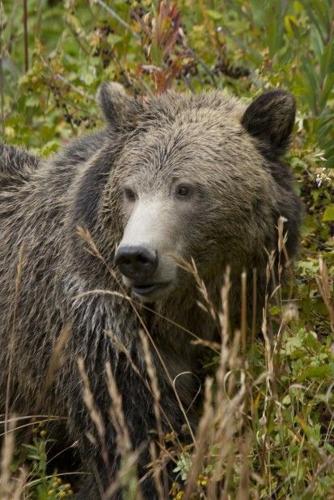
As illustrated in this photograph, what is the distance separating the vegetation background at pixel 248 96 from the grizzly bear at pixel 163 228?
254mm

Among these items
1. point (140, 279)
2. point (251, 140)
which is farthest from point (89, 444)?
point (251, 140)

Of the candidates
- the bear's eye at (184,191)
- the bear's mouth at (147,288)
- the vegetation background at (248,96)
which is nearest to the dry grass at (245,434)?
the vegetation background at (248,96)

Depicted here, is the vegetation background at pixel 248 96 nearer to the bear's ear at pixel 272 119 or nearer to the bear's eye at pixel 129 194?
the bear's ear at pixel 272 119

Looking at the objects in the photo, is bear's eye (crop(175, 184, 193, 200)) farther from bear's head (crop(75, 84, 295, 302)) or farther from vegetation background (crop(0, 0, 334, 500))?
vegetation background (crop(0, 0, 334, 500))

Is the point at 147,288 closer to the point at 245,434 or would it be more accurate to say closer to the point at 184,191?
the point at 184,191

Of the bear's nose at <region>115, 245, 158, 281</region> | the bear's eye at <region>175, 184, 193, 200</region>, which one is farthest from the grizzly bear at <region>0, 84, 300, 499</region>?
the bear's nose at <region>115, 245, 158, 281</region>

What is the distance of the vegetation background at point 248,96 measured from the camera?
4.25 m

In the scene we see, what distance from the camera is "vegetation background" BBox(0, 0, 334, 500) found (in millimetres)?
4254

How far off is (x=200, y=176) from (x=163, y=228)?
0.39 metres

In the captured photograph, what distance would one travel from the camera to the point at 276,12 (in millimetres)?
6617

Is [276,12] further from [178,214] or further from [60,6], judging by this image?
[60,6]

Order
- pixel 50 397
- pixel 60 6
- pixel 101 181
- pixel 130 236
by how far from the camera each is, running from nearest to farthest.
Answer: pixel 130 236 < pixel 101 181 < pixel 50 397 < pixel 60 6

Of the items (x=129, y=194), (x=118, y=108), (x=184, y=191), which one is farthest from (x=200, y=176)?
(x=118, y=108)

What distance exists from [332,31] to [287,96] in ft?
4.55
